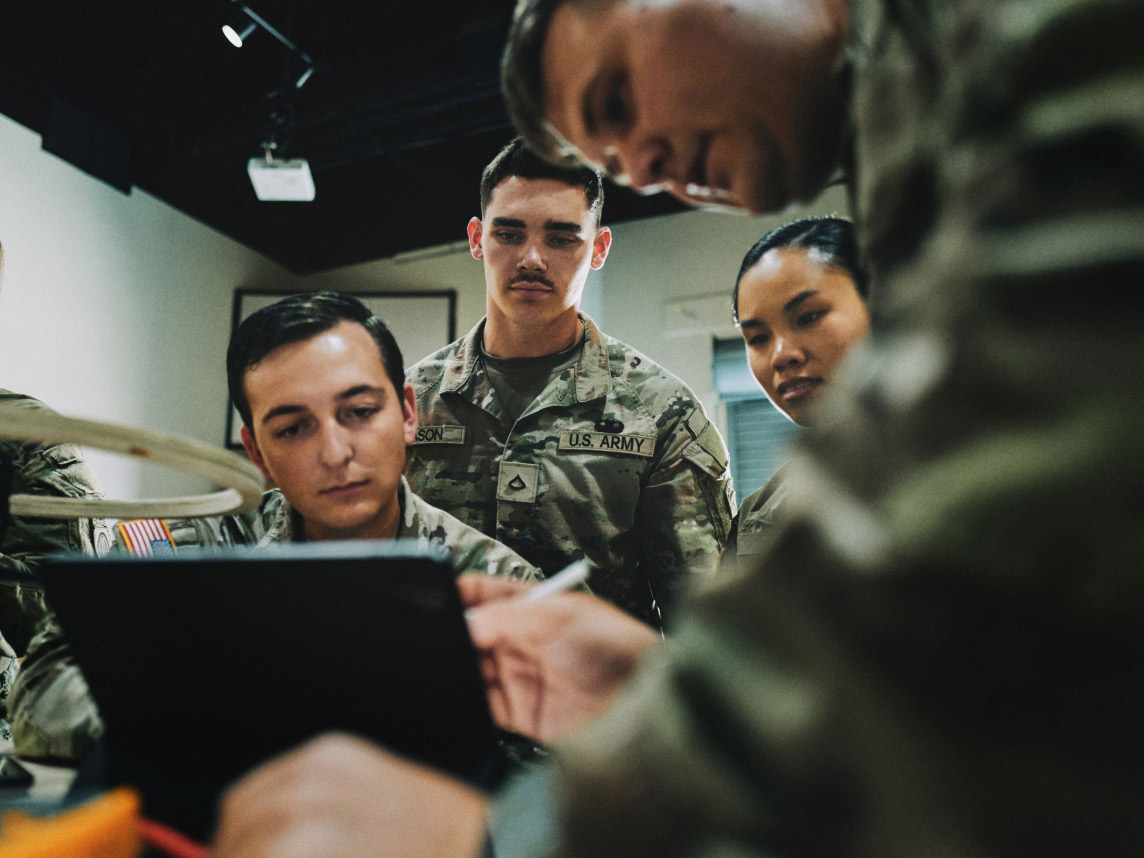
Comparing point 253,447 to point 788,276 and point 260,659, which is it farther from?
point 788,276

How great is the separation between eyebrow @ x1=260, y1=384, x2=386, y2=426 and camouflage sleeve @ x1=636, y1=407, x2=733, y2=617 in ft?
2.22

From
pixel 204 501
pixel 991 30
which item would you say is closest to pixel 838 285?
pixel 204 501

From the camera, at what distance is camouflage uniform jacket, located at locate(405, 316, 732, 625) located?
1570 millimetres

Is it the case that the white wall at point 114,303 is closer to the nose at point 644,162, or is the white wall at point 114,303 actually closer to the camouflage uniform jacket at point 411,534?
the camouflage uniform jacket at point 411,534

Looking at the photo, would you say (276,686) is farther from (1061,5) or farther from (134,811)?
(1061,5)

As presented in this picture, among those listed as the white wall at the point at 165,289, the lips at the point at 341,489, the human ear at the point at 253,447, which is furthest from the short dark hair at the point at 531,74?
the white wall at the point at 165,289

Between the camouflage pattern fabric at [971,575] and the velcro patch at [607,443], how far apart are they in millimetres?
1428

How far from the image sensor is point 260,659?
418 mm

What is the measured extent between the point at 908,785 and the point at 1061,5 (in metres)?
0.19

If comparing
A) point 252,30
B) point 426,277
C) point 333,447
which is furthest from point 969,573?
point 426,277

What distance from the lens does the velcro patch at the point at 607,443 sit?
1633 mm

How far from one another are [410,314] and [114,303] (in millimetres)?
1342

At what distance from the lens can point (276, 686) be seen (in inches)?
16.7

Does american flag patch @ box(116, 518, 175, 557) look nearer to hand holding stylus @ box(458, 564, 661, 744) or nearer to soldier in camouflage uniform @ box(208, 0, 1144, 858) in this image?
hand holding stylus @ box(458, 564, 661, 744)
